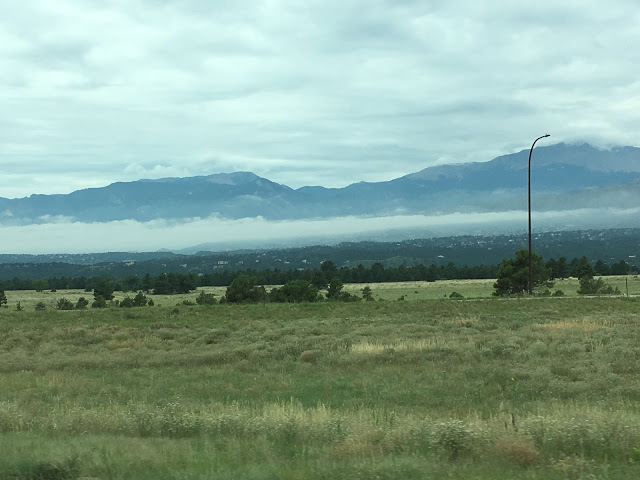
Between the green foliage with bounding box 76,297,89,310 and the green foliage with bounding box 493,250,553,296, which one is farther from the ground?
the green foliage with bounding box 493,250,553,296

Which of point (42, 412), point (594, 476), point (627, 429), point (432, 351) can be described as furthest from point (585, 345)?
point (42, 412)

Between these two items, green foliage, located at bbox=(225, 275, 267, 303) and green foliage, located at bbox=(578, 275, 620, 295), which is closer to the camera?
green foliage, located at bbox=(225, 275, 267, 303)

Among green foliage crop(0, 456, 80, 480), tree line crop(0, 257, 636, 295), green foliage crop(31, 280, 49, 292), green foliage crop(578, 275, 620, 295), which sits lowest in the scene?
green foliage crop(31, 280, 49, 292)

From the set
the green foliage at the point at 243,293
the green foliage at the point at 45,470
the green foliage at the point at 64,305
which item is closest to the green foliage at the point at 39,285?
the green foliage at the point at 64,305

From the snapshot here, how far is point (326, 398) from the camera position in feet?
46.3

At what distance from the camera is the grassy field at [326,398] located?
812 centimetres

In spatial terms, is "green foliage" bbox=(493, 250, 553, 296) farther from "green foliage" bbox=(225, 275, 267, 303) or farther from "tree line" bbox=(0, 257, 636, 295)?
"tree line" bbox=(0, 257, 636, 295)

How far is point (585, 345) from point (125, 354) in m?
14.9

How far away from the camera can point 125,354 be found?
22125 millimetres

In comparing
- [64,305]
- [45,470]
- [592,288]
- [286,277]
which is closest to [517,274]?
[592,288]

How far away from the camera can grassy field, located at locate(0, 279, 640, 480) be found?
26.6ft

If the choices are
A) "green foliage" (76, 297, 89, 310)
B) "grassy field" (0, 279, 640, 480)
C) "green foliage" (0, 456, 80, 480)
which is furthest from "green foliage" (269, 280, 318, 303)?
"green foliage" (0, 456, 80, 480)

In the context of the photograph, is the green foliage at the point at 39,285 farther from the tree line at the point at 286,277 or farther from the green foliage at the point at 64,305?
the green foliage at the point at 64,305

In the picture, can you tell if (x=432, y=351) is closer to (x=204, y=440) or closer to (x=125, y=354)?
(x=125, y=354)
